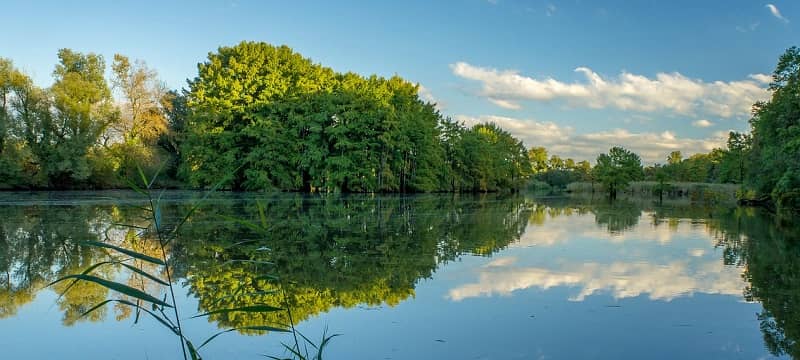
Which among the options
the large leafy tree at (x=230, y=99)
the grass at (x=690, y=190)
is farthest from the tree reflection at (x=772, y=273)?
the large leafy tree at (x=230, y=99)

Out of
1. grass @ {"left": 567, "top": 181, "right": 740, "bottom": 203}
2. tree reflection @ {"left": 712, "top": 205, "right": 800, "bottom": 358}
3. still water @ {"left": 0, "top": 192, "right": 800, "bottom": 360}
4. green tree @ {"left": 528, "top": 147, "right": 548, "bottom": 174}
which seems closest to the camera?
still water @ {"left": 0, "top": 192, "right": 800, "bottom": 360}

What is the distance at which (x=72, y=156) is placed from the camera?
3052 centimetres

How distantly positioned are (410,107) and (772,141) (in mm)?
24331

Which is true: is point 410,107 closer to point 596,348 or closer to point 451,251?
point 451,251

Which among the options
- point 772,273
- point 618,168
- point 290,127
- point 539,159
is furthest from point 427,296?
point 539,159

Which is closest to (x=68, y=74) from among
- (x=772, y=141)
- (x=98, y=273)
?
(x=98, y=273)

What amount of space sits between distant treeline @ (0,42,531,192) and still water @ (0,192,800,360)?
22.5m

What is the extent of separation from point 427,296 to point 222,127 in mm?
30046

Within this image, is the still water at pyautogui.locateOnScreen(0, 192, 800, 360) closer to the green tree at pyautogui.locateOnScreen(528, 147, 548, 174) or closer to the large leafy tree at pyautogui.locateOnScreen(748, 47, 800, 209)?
the large leafy tree at pyautogui.locateOnScreen(748, 47, 800, 209)

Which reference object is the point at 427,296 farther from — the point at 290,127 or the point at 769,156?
the point at 290,127

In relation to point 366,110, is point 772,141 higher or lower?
lower

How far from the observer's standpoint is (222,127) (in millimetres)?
32750

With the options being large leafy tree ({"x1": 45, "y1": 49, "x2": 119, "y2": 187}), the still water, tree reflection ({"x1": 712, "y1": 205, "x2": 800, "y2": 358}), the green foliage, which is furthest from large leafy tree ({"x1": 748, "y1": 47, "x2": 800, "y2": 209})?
large leafy tree ({"x1": 45, "y1": 49, "x2": 119, "y2": 187})

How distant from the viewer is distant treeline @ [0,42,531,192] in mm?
30500
